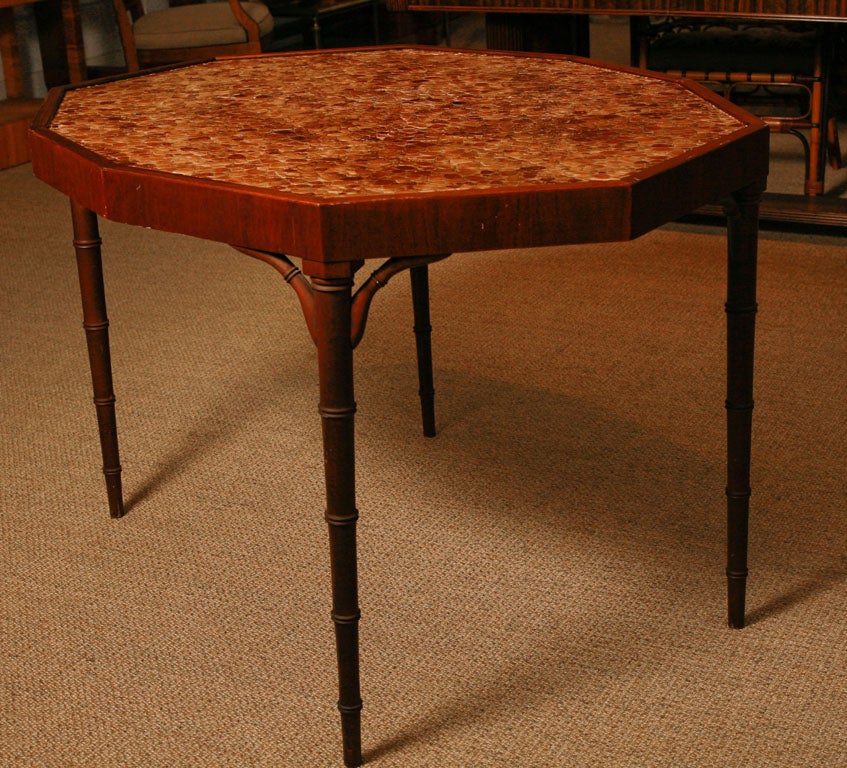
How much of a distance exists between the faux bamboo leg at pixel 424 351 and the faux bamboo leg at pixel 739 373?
69 centimetres

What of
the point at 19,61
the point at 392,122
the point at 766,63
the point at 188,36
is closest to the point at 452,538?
the point at 392,122

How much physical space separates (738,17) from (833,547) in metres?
1.49

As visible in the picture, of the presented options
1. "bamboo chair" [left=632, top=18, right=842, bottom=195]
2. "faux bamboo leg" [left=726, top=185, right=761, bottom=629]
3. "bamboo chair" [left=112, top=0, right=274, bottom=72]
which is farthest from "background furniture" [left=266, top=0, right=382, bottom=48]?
"faux bamboo leg" [left=726, top=185, right=761, bottom=629]

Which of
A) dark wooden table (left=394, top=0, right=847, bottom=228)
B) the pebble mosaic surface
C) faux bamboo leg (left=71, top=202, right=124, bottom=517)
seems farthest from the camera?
dark wooden table (left=394, top=0, right=847, bottom=228)

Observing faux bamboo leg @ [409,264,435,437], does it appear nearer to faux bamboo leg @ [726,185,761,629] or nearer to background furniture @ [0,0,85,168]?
faux bamboo leg @ [726,185,761,629]

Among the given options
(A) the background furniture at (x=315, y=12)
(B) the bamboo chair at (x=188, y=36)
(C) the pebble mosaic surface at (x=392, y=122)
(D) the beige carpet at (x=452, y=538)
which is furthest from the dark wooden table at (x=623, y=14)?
(A) the background furniture at (x=315, y=12)

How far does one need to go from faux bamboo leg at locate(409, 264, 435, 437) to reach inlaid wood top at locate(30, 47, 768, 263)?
15.3 inches

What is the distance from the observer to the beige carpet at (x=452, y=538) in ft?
4.98

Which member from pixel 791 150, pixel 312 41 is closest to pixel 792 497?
pixel 791 150

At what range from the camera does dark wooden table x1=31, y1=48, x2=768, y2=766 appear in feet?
4.05

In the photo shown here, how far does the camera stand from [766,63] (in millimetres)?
3393

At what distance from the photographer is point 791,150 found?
163 inches

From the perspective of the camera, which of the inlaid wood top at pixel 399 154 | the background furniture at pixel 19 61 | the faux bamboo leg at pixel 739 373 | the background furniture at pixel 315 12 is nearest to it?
the inlaid wood top at pixel 399 154

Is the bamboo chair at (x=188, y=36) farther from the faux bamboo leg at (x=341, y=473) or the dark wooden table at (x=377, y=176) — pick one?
the faux bamboo leg at (x=341, y=473)
